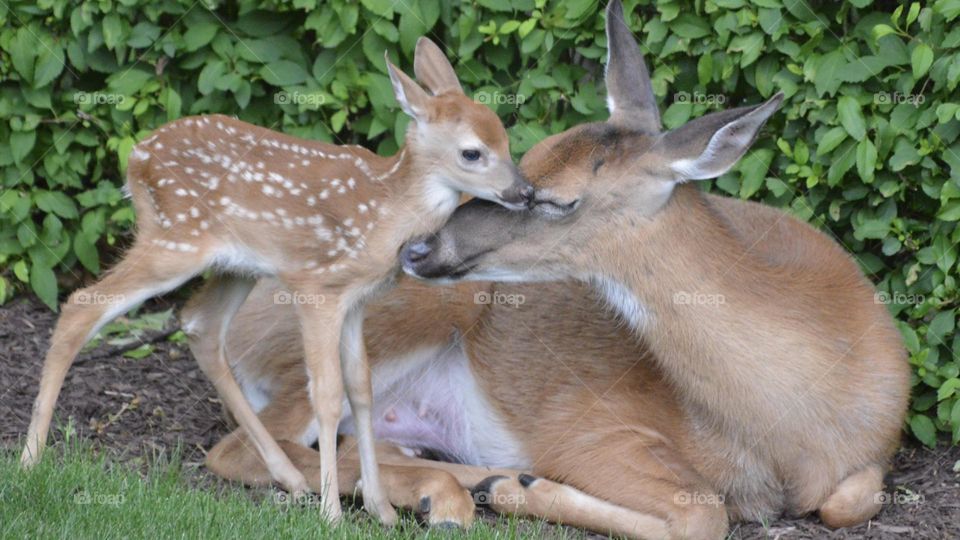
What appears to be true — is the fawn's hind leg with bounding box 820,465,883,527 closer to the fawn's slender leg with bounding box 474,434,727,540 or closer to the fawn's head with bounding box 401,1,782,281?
the fawn's slender leg with bounding box 474,434,727,540

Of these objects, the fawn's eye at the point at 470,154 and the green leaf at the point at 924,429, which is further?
the green leaf at the point at 924,429

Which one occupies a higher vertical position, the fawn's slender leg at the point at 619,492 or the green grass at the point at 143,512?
the green grass at the point at 143,512

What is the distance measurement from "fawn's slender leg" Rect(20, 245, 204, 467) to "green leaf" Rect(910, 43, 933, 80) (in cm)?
299

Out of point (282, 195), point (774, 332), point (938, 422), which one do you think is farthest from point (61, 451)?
point (938, 422)

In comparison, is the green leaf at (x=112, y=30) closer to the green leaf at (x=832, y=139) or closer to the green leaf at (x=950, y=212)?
the green leaf at (x=832, y=139)

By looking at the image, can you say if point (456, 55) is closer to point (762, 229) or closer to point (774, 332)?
point (762, 229)

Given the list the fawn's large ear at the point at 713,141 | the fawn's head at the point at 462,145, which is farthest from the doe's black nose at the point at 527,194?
the fawn's large ear at the point at 713,141

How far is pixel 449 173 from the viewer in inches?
215

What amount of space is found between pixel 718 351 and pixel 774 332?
23cm

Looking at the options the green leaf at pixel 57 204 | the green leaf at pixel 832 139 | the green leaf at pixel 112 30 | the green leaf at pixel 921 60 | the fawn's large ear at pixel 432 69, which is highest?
the fawn's large ear at pixel 432 69

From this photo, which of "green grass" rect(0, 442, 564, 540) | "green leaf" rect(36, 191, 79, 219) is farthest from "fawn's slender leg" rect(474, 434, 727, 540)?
"green leaf" rect(36, 191, 79, 219)

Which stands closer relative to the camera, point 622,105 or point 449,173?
point 449,173

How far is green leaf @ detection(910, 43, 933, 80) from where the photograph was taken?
20.3 feet

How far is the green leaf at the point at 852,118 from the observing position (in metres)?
6.46
